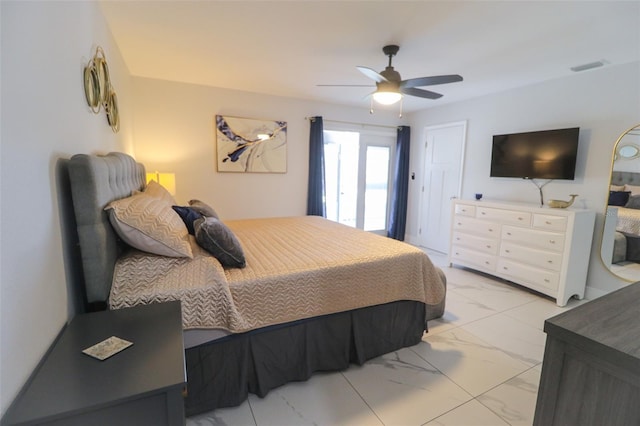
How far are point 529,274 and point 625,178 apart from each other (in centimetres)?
130

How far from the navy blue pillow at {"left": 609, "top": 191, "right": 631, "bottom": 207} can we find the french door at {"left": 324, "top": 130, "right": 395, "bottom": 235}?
120 inches

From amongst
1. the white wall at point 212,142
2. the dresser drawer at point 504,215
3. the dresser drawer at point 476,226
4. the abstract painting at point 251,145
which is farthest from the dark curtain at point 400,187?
the abstract painting at point 251,145

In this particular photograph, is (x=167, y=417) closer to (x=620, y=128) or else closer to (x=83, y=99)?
(x=83, y=99)

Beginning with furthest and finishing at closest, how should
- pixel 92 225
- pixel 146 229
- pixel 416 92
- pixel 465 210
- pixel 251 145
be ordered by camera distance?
pixel 251 145 → pixel 465 210 → pixel 416 92 → pixel 146 229 → pixel 92 225

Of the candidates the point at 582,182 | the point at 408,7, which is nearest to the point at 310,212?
the point at 408,7

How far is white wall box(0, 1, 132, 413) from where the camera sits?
812 millimetres

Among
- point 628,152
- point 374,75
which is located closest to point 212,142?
point 374,75

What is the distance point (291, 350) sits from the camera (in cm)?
179

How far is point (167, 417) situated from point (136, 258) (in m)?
0.90

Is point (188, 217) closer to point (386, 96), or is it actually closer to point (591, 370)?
point (386, 96)

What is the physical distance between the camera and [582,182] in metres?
3.17

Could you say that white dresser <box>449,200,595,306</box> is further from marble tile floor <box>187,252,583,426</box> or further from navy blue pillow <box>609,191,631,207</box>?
marble tile floor <box>187,252,583,426</box>

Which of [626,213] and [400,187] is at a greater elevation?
[400,187]

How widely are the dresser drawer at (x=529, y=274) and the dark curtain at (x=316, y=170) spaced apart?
2.58 metres
